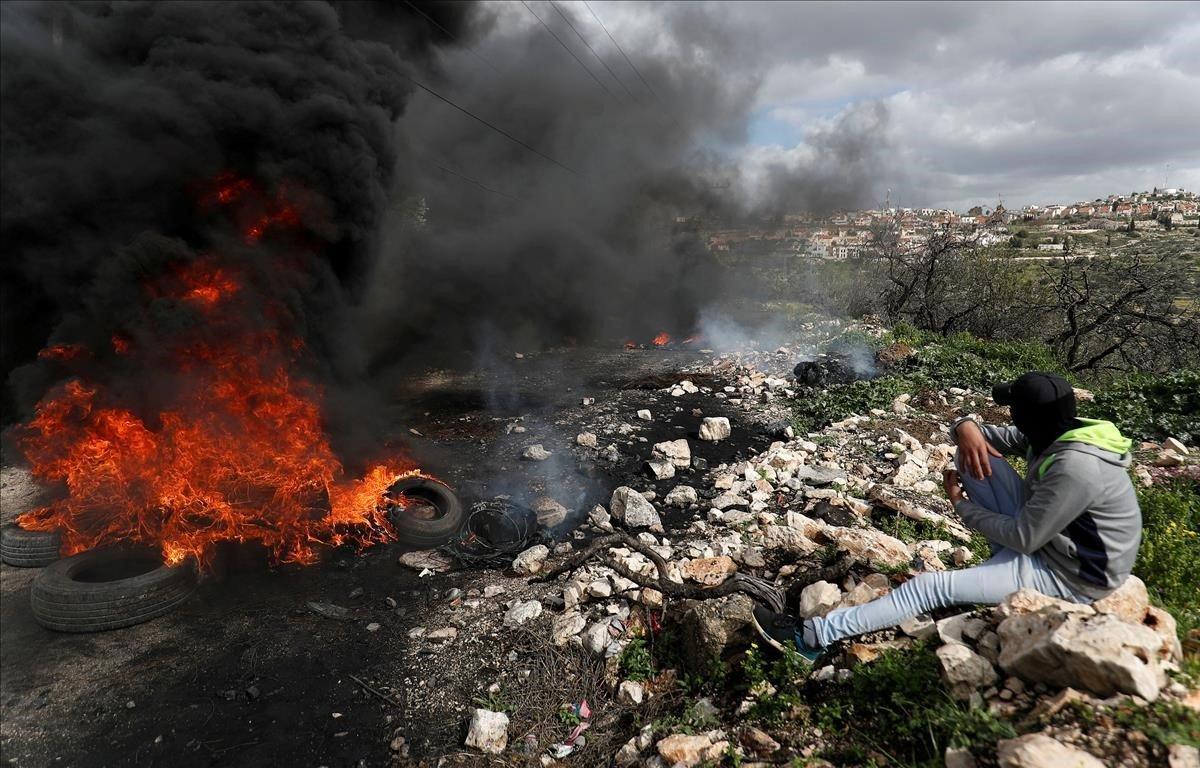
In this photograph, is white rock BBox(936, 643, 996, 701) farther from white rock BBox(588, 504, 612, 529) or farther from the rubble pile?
white rock BBox(588, 504, 612, 529)

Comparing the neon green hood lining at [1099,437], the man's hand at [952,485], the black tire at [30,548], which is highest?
the neon green hood lining at [1099,437]

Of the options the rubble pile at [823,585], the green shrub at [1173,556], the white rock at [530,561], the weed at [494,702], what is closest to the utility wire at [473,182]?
the rubble pile at [823,585]

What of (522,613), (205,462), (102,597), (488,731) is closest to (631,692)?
(488,731)

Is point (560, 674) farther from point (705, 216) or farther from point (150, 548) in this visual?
point (705, 216)

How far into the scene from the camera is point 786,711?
2789mm

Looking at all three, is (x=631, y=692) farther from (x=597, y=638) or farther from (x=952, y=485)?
(x=952, y=485)

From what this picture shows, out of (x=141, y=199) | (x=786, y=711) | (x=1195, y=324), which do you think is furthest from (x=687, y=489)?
(x=1195, y=324)

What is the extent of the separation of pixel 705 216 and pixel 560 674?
2311 centimetres

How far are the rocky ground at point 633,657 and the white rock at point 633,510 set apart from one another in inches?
1.2

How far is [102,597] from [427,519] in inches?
102

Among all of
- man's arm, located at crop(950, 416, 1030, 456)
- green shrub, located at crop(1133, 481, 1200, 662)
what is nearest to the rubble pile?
green shrub, located at crop(1133, 481, 1200, 662)

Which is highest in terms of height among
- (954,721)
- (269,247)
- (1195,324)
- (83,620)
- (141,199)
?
(141,199)

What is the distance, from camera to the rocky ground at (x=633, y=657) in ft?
7.23

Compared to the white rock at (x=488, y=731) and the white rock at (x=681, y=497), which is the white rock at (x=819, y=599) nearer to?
the white rock at (x=488, y=731)
